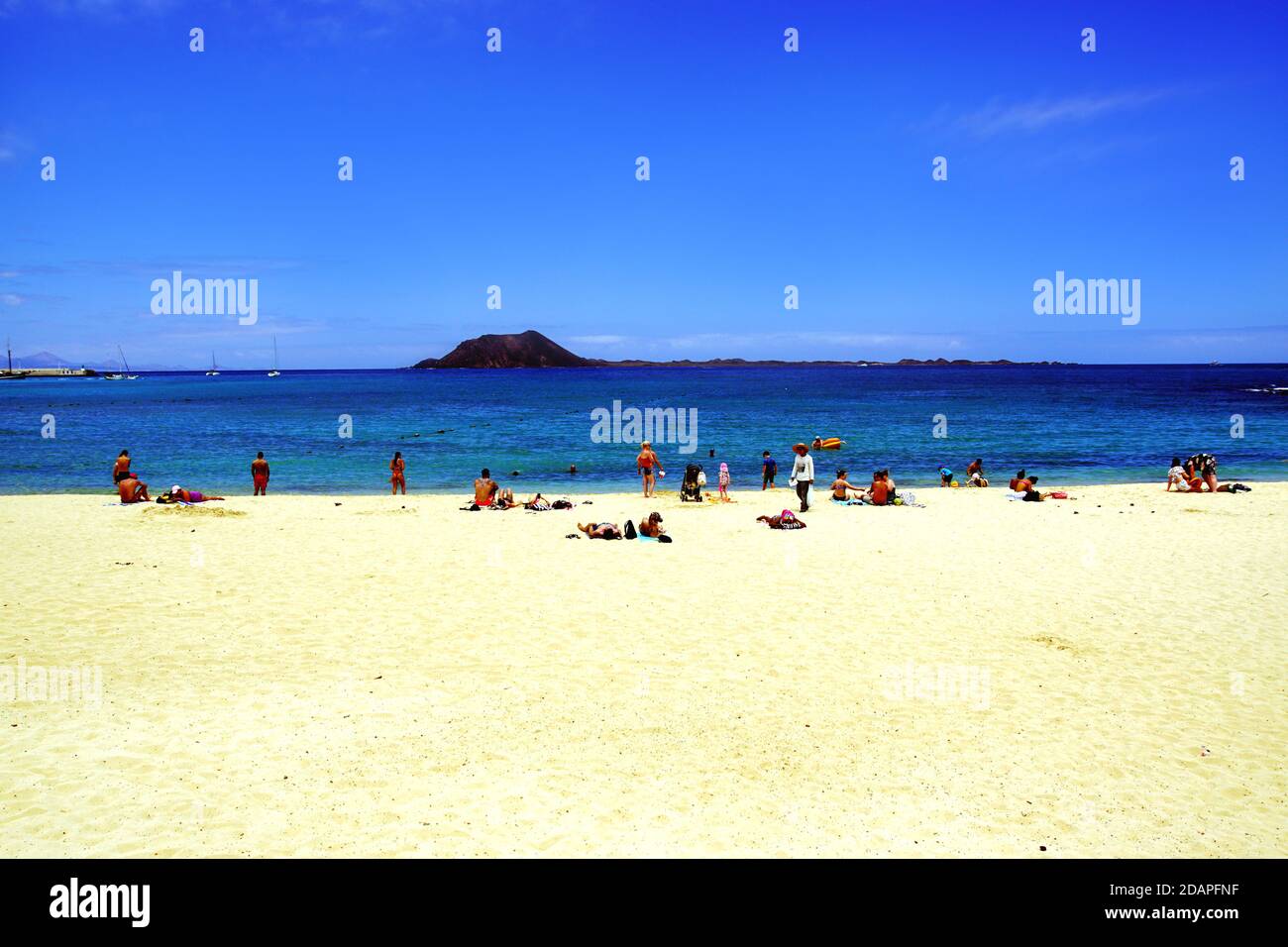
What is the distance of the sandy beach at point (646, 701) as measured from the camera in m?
6.28

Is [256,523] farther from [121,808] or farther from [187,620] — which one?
[121,808]

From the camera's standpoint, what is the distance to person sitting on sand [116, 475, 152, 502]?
2355 centimetres

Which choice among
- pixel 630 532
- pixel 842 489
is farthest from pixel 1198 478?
pixel 630 532

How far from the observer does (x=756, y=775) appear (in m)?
7.18

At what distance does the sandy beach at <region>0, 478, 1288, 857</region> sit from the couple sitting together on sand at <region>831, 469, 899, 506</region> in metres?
7.57

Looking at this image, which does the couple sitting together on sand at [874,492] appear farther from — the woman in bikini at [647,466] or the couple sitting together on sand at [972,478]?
the couple sitting together on sand at [972,478]

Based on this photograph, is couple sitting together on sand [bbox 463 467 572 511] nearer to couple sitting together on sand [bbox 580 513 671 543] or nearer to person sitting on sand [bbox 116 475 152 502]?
couple sitting together on sand [bbox 580 513 671 543]

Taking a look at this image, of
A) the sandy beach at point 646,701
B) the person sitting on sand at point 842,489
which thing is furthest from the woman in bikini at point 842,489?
the sandy beach at point 646,701

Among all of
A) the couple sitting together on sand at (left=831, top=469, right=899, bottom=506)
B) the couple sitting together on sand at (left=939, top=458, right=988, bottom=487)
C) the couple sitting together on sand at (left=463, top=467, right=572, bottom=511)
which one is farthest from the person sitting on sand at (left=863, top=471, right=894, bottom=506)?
the couple sitting together on sand at (left=463, top=467, right=572, bottom=511)

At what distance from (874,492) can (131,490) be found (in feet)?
75.6

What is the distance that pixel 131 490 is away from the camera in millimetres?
23688

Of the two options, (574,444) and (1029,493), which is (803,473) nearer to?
(1029,493)
